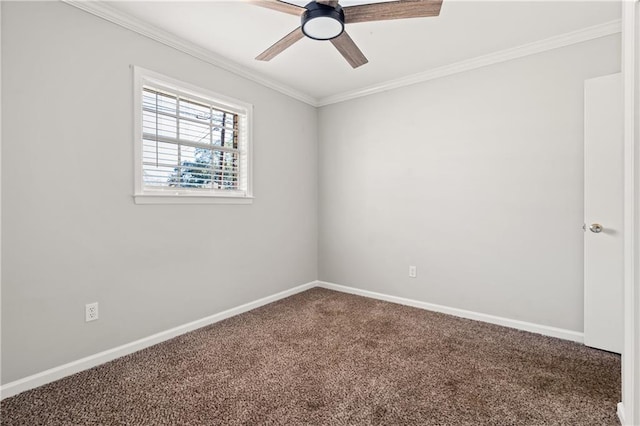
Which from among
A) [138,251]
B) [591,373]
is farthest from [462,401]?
[138,251]

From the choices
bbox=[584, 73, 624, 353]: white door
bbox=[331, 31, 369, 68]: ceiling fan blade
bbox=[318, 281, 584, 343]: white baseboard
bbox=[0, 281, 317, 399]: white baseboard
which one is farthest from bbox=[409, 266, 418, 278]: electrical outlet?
bbox=[331, 31, 369, 68]: ceiling fan blade

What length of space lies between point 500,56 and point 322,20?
2.03 m

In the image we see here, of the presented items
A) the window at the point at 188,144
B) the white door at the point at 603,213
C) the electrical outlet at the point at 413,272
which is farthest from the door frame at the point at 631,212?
the window at the point at 188,144

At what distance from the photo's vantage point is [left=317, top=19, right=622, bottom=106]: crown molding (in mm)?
2430

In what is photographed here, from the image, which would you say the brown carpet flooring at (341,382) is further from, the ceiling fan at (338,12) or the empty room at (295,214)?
the ceiling fan at (338,12)

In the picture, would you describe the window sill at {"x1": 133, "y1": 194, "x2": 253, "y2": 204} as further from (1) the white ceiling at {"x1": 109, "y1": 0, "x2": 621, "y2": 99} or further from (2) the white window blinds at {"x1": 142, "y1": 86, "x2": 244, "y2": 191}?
(1) the white ceiling at {"x1": 109, "y1": 0, "x2": 621, "y2": 99}

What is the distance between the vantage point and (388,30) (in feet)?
8.20

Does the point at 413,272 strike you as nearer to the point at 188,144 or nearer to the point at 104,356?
the point at 188,144

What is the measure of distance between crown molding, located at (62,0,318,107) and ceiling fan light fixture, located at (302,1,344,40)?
1.39 m

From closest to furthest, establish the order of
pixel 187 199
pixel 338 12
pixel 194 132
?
pixel 338 12 → pixel 187 199 → pixel 194 132

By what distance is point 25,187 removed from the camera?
1.90 meters

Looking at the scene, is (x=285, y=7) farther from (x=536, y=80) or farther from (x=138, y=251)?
(x=536, y=80)

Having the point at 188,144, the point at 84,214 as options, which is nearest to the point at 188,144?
the point at 188,144

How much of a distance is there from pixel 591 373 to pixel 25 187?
383 centimetres
